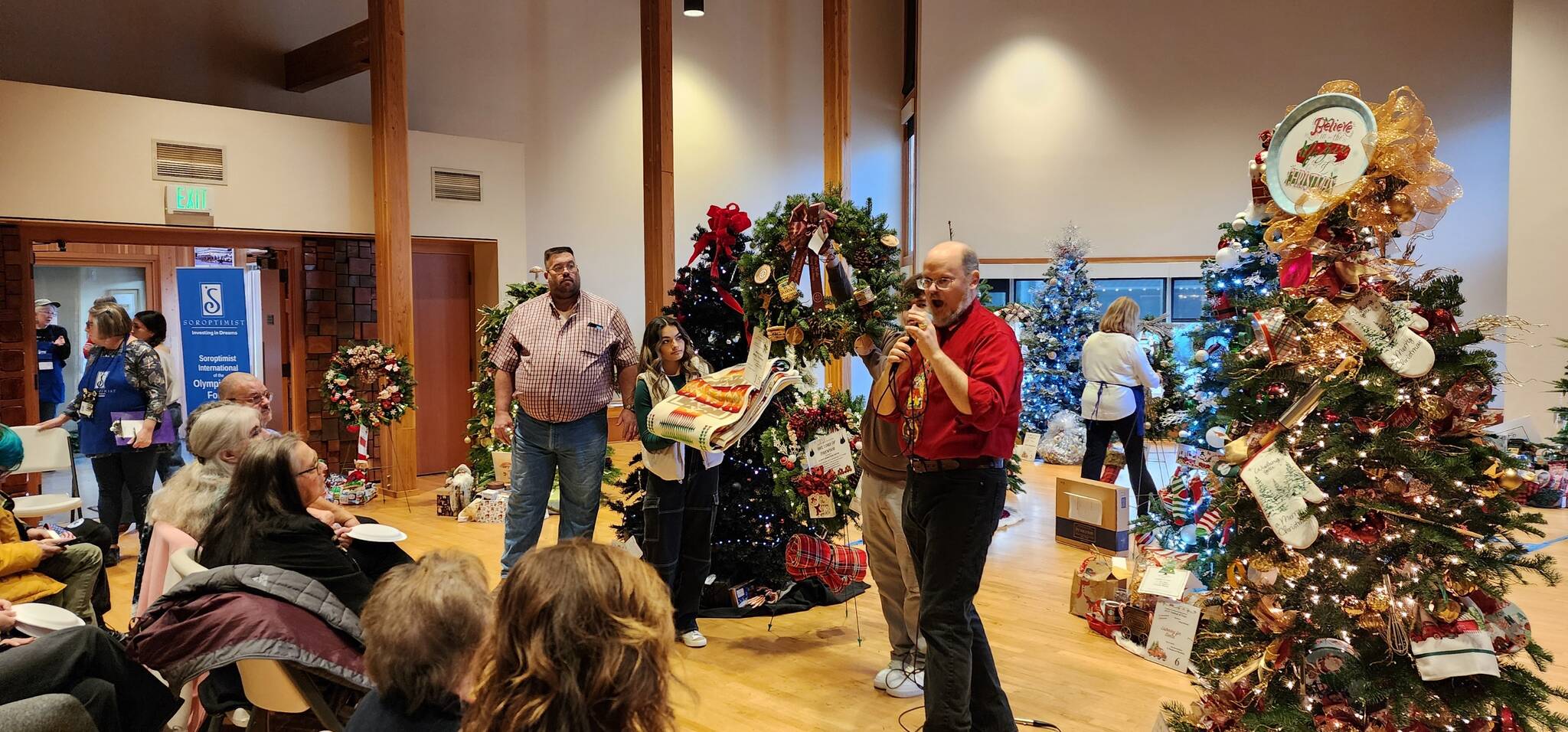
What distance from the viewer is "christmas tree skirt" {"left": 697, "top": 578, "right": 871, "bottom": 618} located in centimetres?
452

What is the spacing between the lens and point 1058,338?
961cm

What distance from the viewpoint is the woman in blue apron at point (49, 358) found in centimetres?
682

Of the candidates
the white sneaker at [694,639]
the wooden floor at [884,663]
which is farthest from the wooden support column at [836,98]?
the white sneaker at [694,639]

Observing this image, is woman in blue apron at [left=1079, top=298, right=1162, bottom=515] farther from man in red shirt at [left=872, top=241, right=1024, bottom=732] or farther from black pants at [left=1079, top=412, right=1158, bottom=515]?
man in red shirt at [left=872, top=241, right=1024, bottom=732]

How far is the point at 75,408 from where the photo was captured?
5.41 meters

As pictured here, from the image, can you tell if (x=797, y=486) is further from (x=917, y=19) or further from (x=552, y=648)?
(x=917, y=19)

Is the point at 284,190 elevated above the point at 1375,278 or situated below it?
above

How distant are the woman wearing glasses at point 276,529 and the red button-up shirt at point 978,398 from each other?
1623 millimetres

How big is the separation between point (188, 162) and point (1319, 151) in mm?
6876

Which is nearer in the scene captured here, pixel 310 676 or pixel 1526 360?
pixel 310 676

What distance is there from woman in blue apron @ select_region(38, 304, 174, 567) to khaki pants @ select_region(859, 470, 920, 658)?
4.17m

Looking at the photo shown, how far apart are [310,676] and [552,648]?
1.33 meters

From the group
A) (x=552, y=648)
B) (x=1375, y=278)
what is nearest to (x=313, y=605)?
(x=552, y=648)

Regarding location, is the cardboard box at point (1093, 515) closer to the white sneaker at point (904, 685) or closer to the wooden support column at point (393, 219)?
the white sneaker at point (904, 685)
